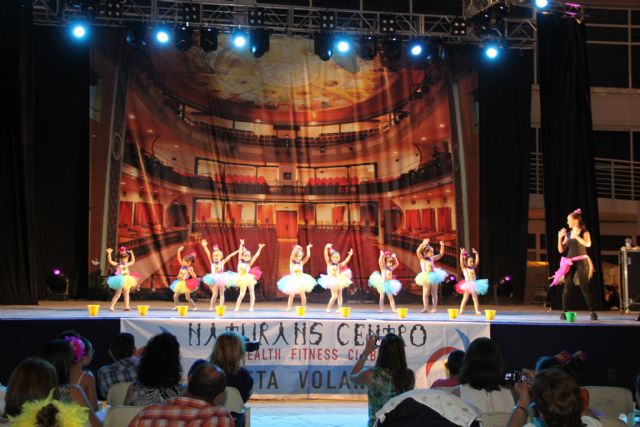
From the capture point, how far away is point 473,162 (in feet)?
45.1

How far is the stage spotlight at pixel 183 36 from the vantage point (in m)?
12.0

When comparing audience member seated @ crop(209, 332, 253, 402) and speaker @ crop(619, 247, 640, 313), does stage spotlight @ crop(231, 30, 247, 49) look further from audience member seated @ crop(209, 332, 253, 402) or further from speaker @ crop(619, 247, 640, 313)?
audience member seated @ crop(209, 332, 253, 402)

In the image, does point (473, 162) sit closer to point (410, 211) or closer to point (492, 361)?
point (410, 211)

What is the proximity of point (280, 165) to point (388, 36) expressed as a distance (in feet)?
10.4

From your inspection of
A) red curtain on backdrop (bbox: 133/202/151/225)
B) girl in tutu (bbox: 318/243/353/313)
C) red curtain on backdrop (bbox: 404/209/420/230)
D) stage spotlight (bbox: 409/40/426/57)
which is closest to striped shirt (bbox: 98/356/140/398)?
girl in tutu (bbox: 318/243/353/313)

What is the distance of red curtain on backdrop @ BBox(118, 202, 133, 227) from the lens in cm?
1301

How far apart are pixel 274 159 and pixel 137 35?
11.0 ft

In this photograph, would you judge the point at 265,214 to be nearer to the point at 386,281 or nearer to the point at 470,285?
the point at 386,281

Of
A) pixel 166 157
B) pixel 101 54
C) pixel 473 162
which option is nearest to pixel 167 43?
pixel 101 54

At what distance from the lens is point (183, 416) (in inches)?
116

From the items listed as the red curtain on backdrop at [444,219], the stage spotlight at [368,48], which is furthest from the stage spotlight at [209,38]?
the red curtain on backdrop at [444,219]

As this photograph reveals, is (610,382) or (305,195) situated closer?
(610,382)

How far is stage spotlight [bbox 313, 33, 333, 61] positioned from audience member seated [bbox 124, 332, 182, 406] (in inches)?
365

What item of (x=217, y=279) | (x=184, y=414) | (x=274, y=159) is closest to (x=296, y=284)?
(x=217, y=279)
